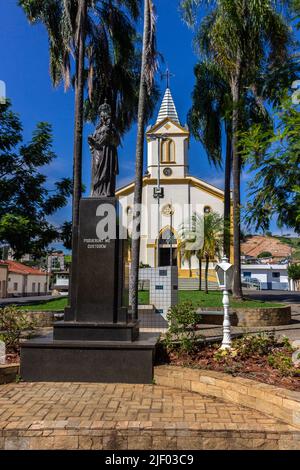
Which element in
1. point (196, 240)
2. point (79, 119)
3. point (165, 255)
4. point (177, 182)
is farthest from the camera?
point (177, 182)

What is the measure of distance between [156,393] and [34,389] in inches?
68.8

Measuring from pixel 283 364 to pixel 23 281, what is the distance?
48417 mm

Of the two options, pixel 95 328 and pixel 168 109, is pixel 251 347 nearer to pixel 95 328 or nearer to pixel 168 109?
pixel 95 328

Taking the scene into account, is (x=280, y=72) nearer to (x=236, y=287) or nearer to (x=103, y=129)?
(x=103, y=129)

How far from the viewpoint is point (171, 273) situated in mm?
12203

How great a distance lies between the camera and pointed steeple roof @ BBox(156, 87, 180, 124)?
42188 mm

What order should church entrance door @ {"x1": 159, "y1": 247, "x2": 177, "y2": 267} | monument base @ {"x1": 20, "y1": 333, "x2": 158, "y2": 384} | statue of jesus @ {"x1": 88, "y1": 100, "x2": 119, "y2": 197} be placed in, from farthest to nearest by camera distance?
church entrance door @ {"x1": 159, "y1": 247, "x2": 177, "y2": 267}
statue of jesus @ {"x1": 88, "y1": 100, "x2": 119, "y2": 197}
monument base @ {"x1": 20, "y1": 333, "x2": 158, "y2": 384}

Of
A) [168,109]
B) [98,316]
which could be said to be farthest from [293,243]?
[168,109]

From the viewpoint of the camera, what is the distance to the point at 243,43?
45.4ft

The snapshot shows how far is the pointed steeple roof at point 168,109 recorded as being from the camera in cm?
4219

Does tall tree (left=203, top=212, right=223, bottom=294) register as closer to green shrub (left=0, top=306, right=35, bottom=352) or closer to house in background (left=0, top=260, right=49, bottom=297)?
green shrub (left=0, top=306, right=35, bottom=352)

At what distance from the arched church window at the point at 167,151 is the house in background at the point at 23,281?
20771 millimetres

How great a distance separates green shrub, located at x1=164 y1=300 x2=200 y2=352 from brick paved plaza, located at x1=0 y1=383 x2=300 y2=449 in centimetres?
133

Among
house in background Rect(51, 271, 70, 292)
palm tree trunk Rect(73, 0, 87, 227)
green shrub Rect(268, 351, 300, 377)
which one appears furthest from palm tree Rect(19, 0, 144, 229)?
house in background Rect(51, 271, 70, 292)
